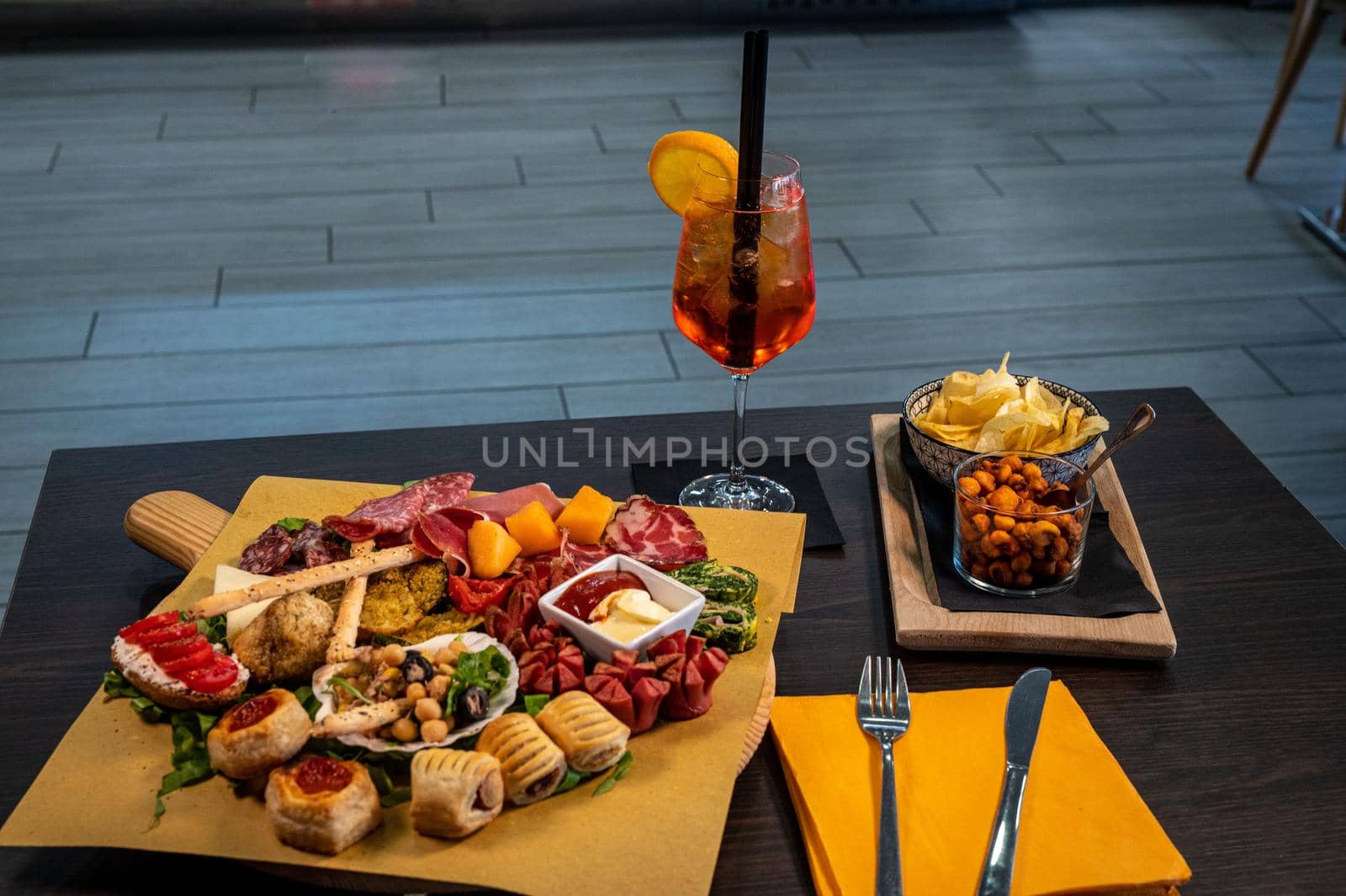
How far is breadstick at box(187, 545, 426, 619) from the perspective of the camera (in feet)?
2.84

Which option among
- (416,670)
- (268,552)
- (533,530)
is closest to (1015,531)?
(533,530)

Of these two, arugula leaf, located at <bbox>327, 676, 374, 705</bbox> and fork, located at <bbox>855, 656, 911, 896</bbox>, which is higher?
arugula leaf, located at <bbox>327, 676, 374, 705</bbox>

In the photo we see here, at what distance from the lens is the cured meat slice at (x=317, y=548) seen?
0.96 meters

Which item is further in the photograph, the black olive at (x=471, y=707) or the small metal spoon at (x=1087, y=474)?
the small metal spoon at (x=1087, y=474)

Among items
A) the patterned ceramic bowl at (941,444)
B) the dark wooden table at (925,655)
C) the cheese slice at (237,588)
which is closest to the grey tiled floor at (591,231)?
the dark wooden table at (925,655)

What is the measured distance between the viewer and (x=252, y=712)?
0.77 metres

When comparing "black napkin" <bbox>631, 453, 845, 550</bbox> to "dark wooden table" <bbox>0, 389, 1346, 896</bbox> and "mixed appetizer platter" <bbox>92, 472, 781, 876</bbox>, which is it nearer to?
"dark wooden table" <bbox>0, 389, 1346, 896</bbox>

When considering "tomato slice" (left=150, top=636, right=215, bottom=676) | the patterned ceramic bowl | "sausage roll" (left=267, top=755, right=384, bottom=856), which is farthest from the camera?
the patterned ceramic bowl

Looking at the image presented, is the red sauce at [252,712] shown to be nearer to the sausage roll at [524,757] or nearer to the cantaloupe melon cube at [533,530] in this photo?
the sausage roll at [524,757]

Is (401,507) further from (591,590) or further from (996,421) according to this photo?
(996,421)

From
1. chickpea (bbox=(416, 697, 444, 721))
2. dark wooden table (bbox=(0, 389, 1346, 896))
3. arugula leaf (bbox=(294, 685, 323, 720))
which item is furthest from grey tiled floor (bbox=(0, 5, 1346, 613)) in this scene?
chickpea (bbox=(416, 697, 444, 721))

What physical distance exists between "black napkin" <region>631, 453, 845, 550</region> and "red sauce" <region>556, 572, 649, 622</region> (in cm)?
23

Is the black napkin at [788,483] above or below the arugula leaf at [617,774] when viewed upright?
below

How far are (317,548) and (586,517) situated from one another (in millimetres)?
202
